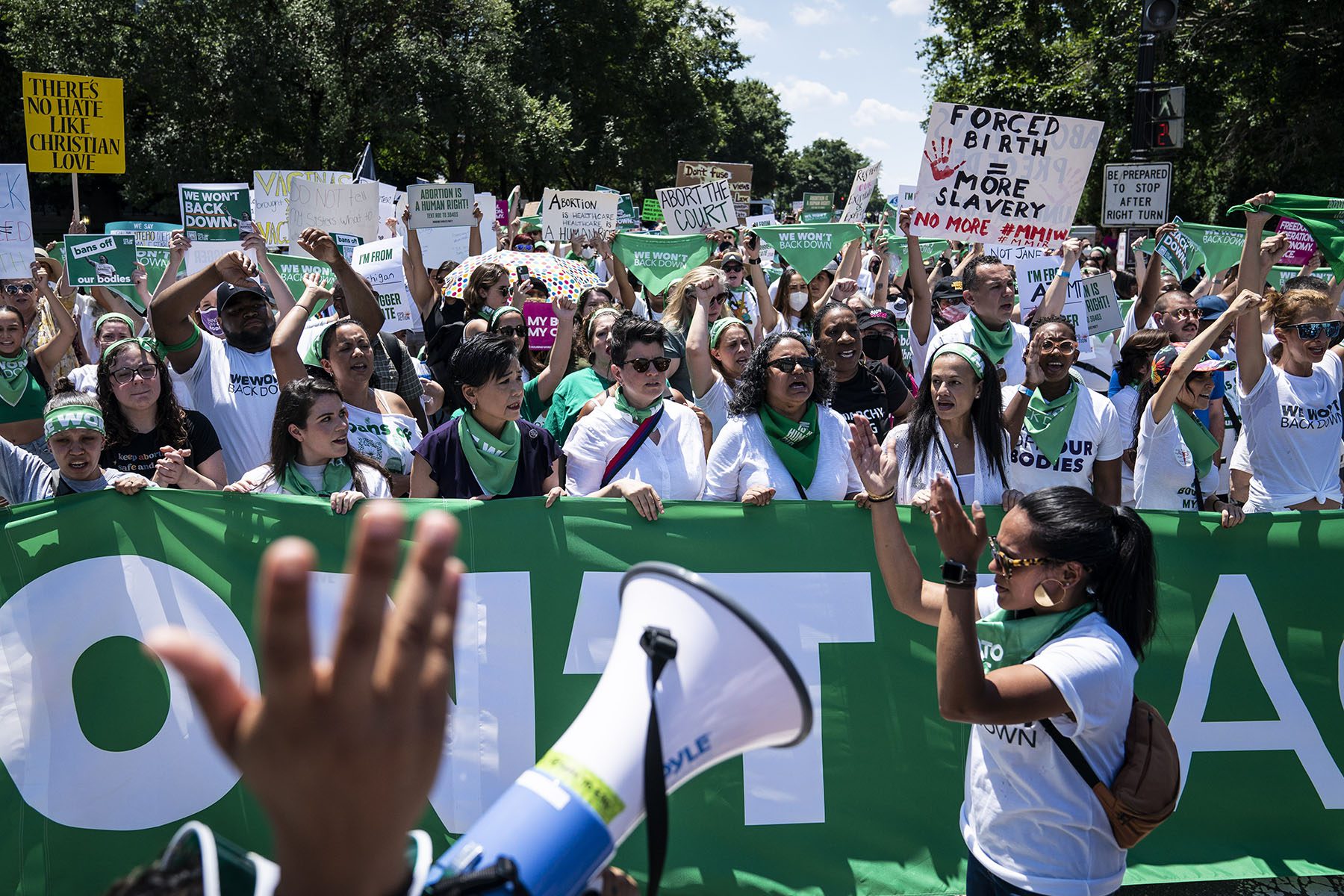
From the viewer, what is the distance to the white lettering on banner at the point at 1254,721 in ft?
13.0

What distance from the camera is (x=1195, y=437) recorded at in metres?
5.07

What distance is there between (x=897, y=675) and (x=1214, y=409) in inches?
97.9

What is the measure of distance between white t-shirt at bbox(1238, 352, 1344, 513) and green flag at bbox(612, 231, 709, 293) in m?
6.11

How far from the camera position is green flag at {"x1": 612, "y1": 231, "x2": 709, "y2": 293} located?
35.3ft

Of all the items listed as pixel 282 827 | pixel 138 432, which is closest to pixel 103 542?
pixel 138 432

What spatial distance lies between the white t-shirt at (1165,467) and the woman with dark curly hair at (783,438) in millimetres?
1587

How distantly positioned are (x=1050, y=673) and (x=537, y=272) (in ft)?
24.1

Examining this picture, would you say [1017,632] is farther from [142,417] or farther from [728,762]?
[142,417]

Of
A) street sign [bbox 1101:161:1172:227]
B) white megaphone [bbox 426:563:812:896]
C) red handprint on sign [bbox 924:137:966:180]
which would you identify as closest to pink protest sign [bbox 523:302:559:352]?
red handprint on sign [bbox 924:137:966:180]

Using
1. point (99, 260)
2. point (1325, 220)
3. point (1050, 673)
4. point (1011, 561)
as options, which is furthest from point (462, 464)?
point (1325, 220)

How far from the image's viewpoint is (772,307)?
8875 millimetres

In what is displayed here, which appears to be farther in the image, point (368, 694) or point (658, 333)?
point (658, 333)

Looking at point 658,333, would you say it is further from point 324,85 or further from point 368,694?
point 324,85

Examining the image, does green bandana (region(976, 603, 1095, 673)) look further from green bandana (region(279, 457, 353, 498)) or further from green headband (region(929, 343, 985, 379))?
green bandana (region(279, 457, 353, 498))
